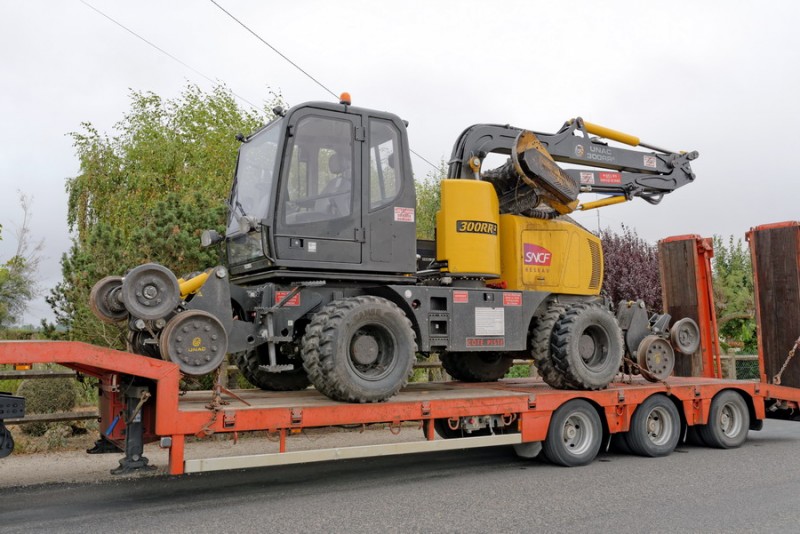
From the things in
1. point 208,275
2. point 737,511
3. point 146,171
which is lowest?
point 737,511

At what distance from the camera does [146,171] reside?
2391 centimetres

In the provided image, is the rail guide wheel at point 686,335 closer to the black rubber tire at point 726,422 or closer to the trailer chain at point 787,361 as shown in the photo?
the black rubber tire at point 726,422

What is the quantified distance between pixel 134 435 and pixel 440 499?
9.49ft

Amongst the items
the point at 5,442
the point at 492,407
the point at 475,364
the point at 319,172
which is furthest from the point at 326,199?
the point at 475,364

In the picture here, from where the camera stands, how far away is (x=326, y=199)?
7.59m

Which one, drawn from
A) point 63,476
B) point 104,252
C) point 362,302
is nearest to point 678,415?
point 362,302

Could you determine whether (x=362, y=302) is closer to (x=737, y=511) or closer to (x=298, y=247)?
(x=298, y=247)

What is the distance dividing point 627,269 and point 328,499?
A: 767 inches

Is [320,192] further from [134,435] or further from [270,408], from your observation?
[134,435]

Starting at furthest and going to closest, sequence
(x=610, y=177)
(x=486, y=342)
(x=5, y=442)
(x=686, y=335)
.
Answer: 1. (x=686, y=335)
2. (x=610, y=177)
3. (x=486, y=342)
4. (x=5, y=442)

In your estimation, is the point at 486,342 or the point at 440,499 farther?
the point at 486,342

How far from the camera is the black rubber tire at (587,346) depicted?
8875 millimetres

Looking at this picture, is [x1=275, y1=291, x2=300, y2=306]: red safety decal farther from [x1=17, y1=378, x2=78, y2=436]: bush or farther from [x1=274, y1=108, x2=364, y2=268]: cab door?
[x1=17, y1=378, x2=78, y2=436]: bush

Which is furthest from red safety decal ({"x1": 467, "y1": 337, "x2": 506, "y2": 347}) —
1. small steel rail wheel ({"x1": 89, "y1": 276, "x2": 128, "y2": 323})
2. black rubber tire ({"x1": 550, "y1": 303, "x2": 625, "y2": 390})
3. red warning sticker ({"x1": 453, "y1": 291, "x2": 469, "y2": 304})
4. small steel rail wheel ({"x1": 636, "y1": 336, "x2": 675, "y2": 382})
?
small steel rail wheel ({"x1": 89, "y1": 276, "x2": 128, "y2": 323})
